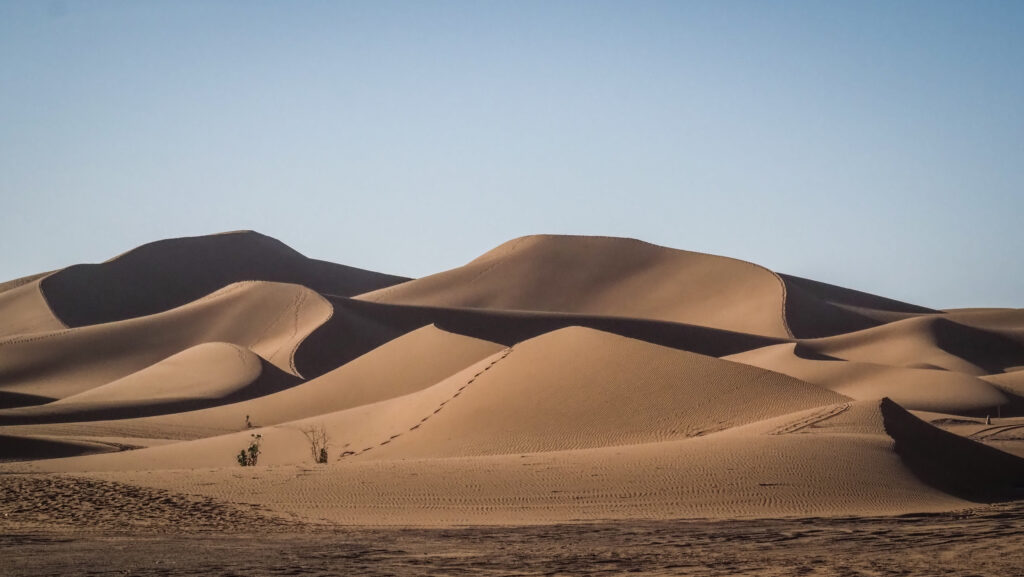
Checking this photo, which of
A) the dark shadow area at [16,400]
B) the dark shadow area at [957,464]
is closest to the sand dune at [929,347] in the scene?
the dark shadow area at [957,464]

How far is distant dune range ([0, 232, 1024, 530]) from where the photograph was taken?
16.5m

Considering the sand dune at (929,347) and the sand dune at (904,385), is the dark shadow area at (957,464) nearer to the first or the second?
the sand dune at (904,385)

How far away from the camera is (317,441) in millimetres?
26750

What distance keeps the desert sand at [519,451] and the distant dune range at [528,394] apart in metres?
0.10

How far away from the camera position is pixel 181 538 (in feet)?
39.5

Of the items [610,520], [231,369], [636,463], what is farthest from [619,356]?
[231,369]

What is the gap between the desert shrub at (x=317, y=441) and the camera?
2361 cm

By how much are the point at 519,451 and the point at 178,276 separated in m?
83.0

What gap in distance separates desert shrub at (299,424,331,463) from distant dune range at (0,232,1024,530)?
0.28 metres

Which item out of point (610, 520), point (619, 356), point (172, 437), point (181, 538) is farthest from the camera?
point (172, 437)

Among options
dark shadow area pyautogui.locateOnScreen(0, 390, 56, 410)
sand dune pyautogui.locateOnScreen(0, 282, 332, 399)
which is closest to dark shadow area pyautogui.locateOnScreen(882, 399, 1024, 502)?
dark shadow area pyautogui.locateOnScreen(0, 390, 56, 410)

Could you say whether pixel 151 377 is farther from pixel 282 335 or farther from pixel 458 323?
pixel 458 323

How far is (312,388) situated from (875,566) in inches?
1273

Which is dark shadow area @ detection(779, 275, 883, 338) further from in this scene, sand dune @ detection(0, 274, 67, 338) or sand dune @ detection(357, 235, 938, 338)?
sand dune @ detection(0, 274, 67, 338)
